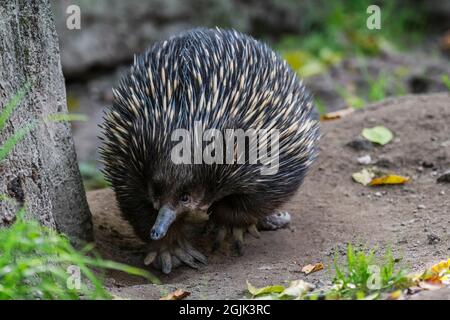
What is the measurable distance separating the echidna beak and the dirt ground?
0.30 metres

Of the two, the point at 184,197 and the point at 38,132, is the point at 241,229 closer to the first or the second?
the point at 184,197

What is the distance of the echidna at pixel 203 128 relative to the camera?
453 centimetres

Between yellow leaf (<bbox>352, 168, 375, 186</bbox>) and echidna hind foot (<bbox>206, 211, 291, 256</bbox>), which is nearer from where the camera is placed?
echidna hind foot (<bbox>206, 211, 291, 256</bbox>)

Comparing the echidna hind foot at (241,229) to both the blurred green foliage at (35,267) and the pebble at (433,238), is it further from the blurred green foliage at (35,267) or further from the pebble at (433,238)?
the blurred green foliage at (35,267)

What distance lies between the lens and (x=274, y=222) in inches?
227

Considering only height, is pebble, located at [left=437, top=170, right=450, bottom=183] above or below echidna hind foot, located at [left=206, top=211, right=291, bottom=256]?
above

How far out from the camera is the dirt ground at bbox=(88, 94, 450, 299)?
466cm

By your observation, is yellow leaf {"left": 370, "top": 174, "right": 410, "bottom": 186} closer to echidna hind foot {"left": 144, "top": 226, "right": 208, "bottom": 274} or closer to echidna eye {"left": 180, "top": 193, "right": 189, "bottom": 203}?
echidna hind foot {"left": 144, "top": 226, "right": 208, "bottom": 274}

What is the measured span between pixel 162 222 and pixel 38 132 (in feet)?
3.06

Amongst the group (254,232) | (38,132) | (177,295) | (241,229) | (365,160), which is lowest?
(254,232)

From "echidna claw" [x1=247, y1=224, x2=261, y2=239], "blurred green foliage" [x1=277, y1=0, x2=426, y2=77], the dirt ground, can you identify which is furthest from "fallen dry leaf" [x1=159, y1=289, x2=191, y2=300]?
"blurred green foliage" [x1=277, y1=0, x2=426, y2=77]

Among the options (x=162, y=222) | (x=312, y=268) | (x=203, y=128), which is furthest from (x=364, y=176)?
(x=162, y=222)

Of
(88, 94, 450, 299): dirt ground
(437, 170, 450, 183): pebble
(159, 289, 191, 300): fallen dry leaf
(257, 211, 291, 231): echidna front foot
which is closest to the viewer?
(159, 289, 191, 300): fallen dry leaf

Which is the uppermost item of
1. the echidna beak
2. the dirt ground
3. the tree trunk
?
the tree trunk
